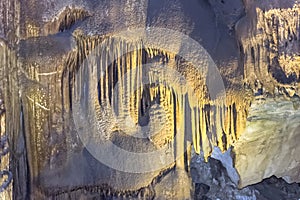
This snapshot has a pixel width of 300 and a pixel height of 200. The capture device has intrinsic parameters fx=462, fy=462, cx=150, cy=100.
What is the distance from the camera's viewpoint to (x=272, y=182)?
3.35m

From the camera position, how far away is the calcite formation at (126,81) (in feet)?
6.10

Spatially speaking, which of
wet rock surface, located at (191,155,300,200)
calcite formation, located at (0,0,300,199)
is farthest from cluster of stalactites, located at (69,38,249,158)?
wet rock surface, located at (191,155,300,200)

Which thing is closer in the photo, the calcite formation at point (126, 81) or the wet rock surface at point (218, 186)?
the calcite formation at point (126, 81)

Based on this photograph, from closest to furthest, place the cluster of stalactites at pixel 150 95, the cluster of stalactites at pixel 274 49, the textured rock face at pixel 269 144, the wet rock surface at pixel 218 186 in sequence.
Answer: the cluster of stalactites at pixel 274 49 < the cluster of stalactites at pixel 150 95 < the textured rock face at pixel 269 144 < the wet rock surface at pixel 218 186

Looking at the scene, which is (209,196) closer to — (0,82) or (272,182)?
(272,182)

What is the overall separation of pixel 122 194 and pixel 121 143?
251mm

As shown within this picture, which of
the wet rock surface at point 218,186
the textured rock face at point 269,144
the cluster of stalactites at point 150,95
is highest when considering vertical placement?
the cluster of stalactites at point 150,95

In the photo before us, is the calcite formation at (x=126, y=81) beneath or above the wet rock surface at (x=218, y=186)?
above

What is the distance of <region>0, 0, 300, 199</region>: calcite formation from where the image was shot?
6.10ft

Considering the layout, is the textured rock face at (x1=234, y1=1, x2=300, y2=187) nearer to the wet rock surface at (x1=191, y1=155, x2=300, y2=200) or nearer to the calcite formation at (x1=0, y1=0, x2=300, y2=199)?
the calcite formation at (x1=0, y1=0, x2=300, y2=199)

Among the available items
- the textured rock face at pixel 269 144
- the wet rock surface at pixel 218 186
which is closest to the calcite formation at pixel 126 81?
the textured rock face at pixel 269 144

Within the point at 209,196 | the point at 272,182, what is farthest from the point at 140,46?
the point at 272,182

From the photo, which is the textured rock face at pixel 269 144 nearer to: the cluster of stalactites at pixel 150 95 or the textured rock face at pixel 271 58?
the textured rock face at pixel 271 58

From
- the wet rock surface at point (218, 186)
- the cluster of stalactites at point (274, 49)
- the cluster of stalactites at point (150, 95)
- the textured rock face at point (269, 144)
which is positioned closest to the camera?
the cluster of stalactites at point (274, 49)
